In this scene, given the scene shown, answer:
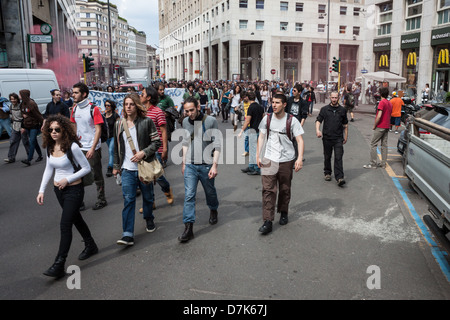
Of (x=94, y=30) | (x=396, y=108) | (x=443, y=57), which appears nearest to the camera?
(x=396, y=108)

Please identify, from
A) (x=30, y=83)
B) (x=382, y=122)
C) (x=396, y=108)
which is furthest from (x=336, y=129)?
(x=30, y=83)

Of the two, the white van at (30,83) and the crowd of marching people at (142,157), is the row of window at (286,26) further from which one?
the crowd of marching people at (142,157)

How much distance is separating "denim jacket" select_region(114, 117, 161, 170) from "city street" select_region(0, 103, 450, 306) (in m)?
1.08

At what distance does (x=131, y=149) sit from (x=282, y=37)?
57.6 m

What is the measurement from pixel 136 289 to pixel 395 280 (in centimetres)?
258

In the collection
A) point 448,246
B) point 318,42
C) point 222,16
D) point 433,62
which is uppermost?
point 222,16

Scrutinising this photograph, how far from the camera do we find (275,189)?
5383mm

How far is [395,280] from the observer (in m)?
4.06

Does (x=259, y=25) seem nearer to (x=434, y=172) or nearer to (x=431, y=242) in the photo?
(x=431, y=242)

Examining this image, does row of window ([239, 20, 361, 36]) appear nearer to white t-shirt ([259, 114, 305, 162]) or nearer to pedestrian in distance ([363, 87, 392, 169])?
pedestrian in distance ([363, 87, 392, 169])

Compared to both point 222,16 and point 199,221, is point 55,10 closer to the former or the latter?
point 222,16

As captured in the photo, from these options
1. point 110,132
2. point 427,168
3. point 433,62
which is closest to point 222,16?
point 433,62

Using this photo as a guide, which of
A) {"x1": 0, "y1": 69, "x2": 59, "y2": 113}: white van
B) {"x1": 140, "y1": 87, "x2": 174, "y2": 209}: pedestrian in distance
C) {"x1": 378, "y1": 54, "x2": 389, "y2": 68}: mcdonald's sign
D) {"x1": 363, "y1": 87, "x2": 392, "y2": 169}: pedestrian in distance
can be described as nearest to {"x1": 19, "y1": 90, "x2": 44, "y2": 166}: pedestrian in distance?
{"x1": 0, "y1": 69, "x2": 59, "y2": 113}: white van
